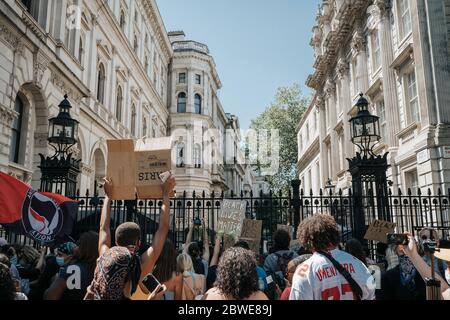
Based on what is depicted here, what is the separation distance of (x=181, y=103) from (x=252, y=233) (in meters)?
37.7

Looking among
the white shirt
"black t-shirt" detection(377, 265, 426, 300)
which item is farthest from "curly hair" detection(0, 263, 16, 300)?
"black t-shirt" detection(377, 265, 426, 300)

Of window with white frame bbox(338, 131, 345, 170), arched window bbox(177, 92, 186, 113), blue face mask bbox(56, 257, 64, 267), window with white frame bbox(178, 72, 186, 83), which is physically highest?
window with white frame bbox(178, 72, 186, 83)

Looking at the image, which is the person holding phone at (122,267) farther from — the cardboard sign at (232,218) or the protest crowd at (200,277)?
Result: the cardboard sign at (232,218)

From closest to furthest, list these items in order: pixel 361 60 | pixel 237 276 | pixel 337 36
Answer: pixel 237 276 < pixel 361 60 < pixel 337 36

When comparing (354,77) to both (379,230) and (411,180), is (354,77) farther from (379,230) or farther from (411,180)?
(379,230)

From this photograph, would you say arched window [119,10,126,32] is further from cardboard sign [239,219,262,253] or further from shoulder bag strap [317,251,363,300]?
shoulder bag strap [317,251,363,300]

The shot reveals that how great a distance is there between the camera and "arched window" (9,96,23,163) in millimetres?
13320

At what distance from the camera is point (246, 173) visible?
8125 cm

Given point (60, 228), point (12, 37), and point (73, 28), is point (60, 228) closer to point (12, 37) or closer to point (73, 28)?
point (12, 37)

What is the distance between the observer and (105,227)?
333cm

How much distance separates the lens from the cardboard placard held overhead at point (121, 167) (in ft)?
12.6

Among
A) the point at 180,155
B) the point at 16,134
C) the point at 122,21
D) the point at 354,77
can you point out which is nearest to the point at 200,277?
the point at 16,134

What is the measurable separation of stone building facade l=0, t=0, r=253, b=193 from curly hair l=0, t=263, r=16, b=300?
10382mm
